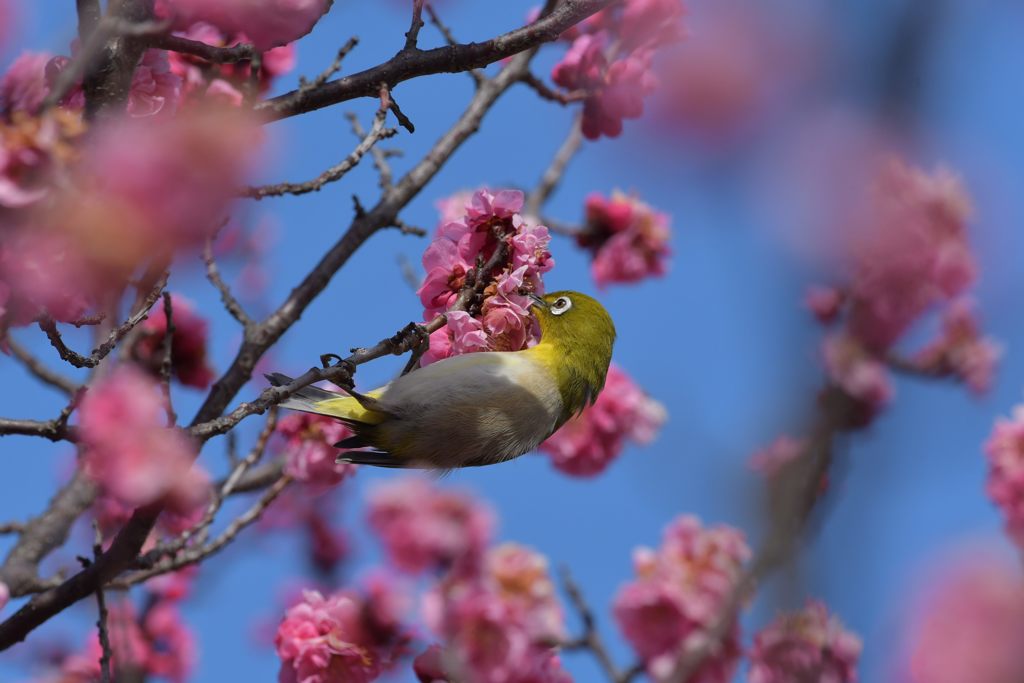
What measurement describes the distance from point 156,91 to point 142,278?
0.55 metres

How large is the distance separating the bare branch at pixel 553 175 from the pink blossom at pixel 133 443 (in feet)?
9.02

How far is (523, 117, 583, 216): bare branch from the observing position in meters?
5.61

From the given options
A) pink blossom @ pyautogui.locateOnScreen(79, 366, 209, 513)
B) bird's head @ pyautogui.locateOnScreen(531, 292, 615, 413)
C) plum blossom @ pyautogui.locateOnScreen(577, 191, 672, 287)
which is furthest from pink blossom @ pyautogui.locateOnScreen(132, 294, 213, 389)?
plum blossom @ pyautogui.locateOnScreen(577, 191, 672, 287)

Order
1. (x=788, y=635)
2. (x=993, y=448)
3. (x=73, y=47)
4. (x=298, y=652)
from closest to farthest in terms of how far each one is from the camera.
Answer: (x=788, y=635), (x=73, y=47), (x=298, y=652), (x=993, y=448)

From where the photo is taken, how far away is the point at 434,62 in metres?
2.72

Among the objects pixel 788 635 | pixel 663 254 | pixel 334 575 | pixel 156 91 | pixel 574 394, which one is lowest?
pixel 788 635

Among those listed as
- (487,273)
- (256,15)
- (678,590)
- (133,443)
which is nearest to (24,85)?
(256,15)

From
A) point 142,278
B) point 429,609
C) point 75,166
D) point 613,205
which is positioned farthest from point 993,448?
point 75,166

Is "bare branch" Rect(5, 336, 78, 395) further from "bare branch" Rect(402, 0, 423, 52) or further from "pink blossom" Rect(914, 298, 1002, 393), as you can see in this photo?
"pink blossom" Rect(914, 298, 1002, 393)

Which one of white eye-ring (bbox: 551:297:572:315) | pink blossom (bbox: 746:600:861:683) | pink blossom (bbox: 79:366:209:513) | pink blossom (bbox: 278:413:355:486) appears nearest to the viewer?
pink blossom (bbox: 746:600:861:683)

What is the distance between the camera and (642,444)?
571cm

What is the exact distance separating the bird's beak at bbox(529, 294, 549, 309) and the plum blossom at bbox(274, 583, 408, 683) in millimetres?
1327

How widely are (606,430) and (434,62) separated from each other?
324 cm

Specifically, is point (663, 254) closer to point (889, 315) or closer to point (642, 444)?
point (642, 444)
